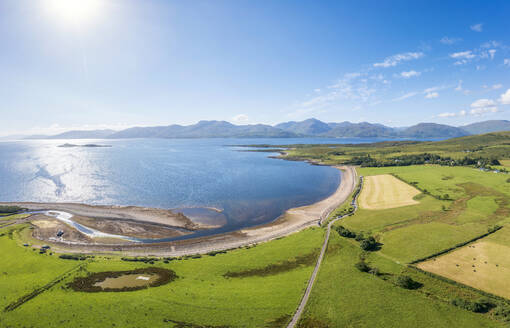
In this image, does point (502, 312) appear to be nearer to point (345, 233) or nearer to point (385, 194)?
point (345, 233)

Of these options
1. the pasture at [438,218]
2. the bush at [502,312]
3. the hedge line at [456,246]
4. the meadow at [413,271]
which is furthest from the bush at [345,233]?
the bush at [502,312]

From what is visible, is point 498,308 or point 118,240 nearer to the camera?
point 498,308

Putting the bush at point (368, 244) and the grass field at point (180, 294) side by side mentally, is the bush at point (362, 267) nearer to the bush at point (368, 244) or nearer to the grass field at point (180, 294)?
the bush at point (368, 244)

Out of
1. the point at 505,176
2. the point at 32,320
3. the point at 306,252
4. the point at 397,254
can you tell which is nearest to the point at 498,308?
the point at 397,254

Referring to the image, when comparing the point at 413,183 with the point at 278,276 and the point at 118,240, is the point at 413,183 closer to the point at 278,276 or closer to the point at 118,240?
the point at 278,276

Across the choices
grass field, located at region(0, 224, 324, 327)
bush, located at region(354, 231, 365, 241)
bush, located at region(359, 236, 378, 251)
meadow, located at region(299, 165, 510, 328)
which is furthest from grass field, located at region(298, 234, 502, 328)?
bush, located at region(354, 231, 365, 241)

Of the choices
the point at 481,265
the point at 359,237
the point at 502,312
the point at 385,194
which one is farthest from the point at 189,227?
the point at 385,194

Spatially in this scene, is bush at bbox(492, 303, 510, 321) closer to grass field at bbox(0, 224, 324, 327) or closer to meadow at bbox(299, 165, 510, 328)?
meadow at bbox(299, 165, 510, 328)
